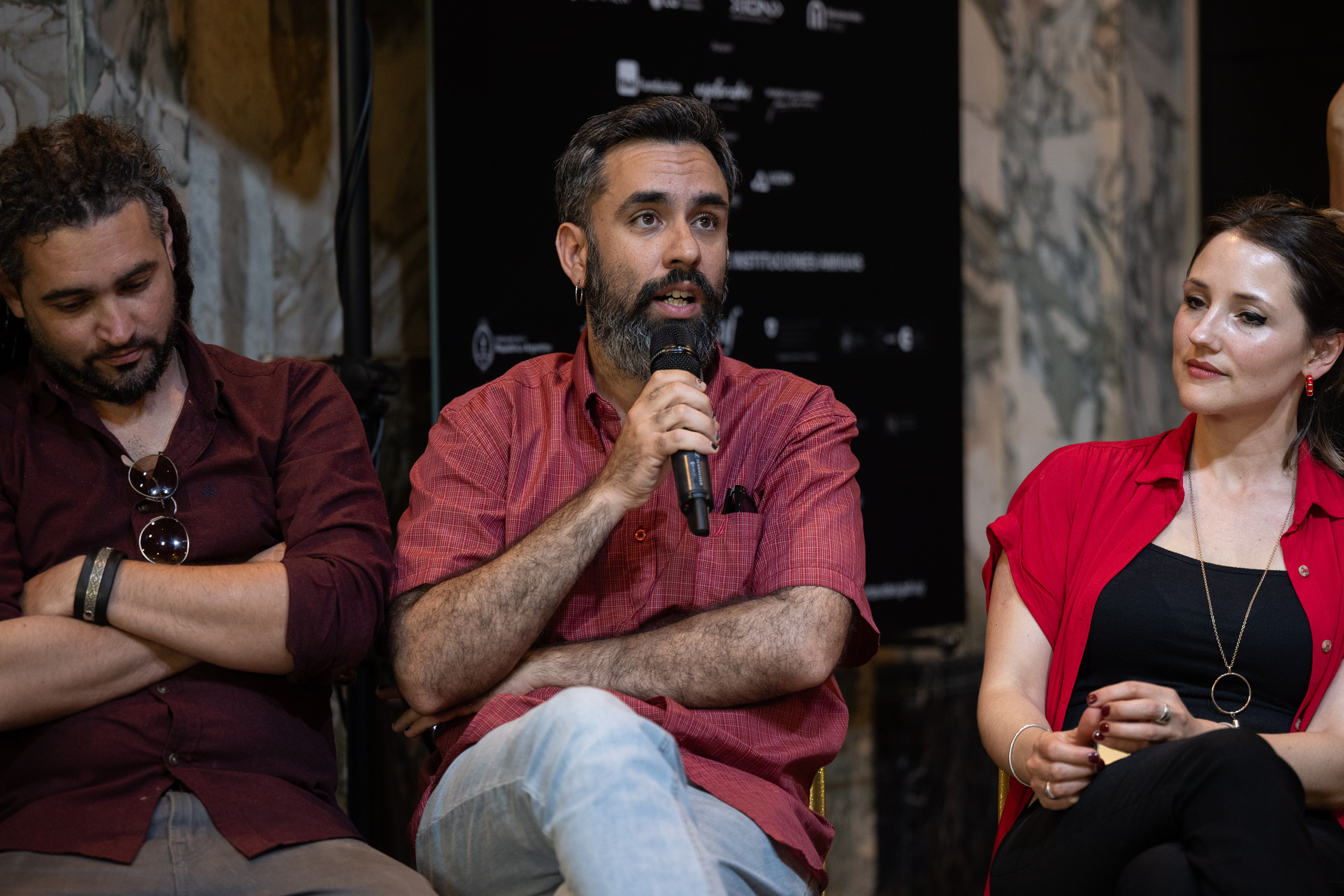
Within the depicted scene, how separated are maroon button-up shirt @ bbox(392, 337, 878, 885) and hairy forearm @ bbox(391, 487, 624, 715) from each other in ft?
0.21

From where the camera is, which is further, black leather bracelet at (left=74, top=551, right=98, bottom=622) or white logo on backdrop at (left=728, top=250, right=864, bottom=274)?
white logo on backdrop at (left=728, top=250, right=864, bottom=274)

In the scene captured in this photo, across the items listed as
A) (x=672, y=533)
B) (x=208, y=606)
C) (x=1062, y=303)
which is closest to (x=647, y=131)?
(x=672, y=533)

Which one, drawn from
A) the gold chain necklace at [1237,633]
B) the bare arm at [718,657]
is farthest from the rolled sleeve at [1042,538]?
the bare arm at [718,657]

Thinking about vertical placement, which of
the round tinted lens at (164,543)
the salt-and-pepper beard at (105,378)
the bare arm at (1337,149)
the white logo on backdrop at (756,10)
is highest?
the white logo on backdrop at (756,10)

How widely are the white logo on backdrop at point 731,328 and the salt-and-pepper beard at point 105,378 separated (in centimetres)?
155

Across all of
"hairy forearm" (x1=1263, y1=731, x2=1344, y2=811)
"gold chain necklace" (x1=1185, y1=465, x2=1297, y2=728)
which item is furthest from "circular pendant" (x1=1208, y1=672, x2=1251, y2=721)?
"hairy forearm" (x1=1263, y1=731, x2=1344, y2=811)

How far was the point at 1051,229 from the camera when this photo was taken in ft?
13.2

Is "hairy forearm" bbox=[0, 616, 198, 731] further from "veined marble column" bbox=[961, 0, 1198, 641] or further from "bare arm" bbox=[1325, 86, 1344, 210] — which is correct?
"veined marble column" bbox=[961, 0, 1198, 641]

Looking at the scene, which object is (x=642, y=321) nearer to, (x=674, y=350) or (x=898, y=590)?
(x=674, y=350)

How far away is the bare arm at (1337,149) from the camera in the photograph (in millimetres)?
2375

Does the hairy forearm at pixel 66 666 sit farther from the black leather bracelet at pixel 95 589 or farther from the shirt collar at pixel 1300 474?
the shirt collar at pixel 1300 474

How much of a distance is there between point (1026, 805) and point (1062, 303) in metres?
2.38

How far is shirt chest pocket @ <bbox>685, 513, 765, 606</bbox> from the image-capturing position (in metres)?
2.04

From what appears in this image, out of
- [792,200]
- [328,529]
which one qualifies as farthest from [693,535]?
→ [792,200]
